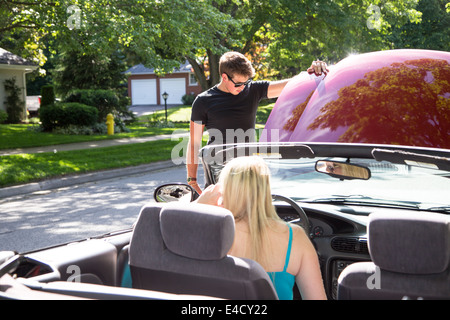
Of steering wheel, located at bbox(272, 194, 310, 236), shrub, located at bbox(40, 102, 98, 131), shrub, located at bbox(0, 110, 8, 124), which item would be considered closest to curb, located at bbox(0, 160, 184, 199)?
steering wheel, located at bbox(272, 194, 310, 236)

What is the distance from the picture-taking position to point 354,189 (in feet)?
17.5

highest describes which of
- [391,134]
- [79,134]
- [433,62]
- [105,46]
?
[105,46]

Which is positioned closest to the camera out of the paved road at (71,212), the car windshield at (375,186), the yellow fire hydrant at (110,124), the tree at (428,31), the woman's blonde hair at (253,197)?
the woman's blonde hair at (253,197)

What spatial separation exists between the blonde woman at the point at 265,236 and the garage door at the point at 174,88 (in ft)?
193

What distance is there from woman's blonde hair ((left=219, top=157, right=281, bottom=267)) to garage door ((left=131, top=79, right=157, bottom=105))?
60.7 m

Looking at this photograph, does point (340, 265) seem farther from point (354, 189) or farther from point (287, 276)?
point (354, 189)

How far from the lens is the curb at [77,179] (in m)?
11.0

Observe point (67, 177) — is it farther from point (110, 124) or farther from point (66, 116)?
point (110, 124)

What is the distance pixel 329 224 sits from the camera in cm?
362

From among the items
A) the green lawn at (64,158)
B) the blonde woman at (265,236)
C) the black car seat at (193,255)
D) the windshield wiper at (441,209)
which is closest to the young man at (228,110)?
the windshield wiper at (441,209)

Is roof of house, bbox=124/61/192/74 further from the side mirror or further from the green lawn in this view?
the side mirror

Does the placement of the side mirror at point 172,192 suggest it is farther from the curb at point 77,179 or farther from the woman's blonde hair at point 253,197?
the curb at point 77,179

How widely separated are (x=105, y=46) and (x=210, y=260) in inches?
514
